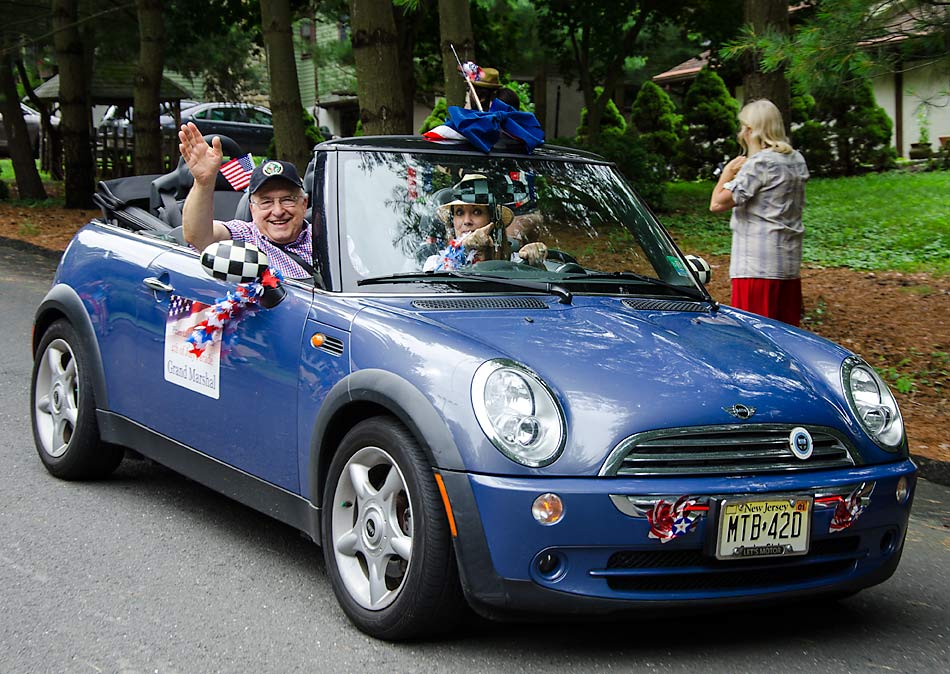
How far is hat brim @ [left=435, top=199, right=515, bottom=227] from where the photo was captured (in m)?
4.78

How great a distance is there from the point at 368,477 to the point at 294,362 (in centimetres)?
56

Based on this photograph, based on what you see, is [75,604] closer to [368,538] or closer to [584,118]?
[368,538]

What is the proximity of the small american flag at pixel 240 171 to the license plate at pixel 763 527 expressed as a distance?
10.4ft

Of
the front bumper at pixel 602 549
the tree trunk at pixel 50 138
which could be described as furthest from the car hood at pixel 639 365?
the tree trunk at pixel 50 138

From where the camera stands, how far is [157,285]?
17.3 feet

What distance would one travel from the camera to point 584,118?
1194 inches

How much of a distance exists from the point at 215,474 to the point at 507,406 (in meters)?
1.66

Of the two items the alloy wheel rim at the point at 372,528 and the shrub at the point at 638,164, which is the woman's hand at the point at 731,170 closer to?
the alloy wheel rim at the point at 372,528

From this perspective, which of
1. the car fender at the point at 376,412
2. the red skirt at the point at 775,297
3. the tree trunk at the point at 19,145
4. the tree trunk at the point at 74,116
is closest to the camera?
the car fender at the point at 376,412

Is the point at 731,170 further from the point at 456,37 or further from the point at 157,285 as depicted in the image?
the point at 157,285

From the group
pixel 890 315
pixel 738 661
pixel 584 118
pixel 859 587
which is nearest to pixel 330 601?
pixel 738 661

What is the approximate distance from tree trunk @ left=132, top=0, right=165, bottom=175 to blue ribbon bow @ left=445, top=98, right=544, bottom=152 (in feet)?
47.0

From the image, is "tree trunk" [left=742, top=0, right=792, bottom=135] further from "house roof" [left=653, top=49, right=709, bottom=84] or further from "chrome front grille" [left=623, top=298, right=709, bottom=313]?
"house roof" [left=653, top=49, right=709, bottom=84]

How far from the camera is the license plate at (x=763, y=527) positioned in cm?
363
